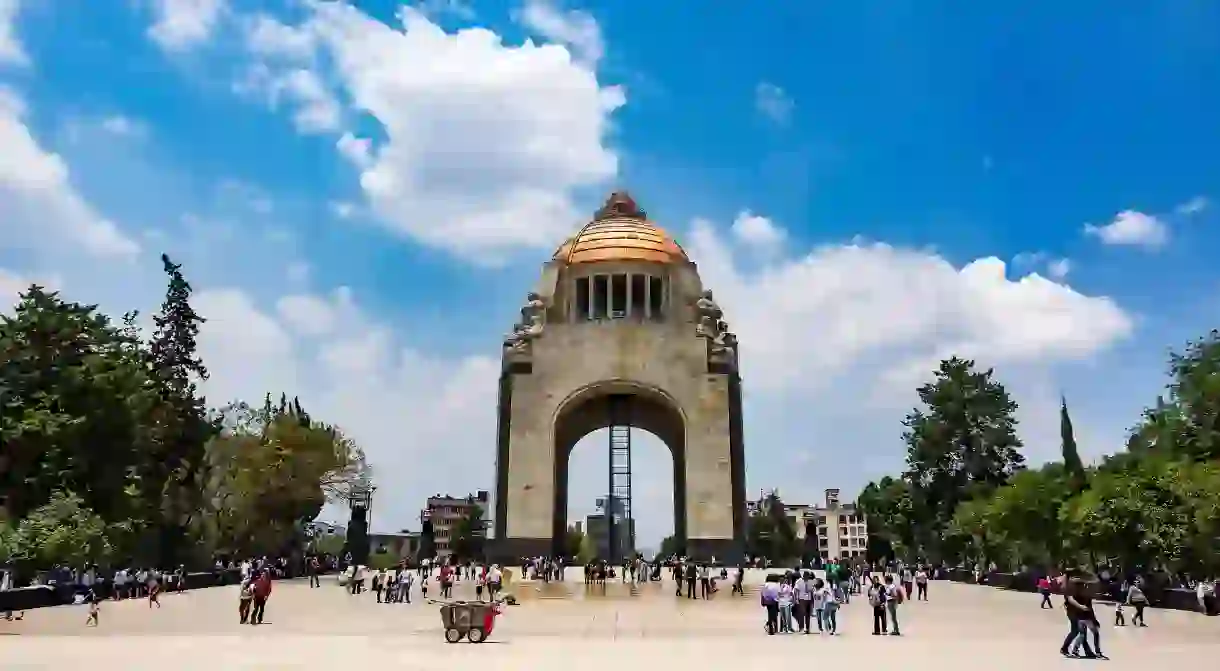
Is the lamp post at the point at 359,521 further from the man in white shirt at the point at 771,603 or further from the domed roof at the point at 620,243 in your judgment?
the man in white shirt at the point at 771,603

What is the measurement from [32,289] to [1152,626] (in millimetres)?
29976

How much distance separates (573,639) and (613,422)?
2805 cm

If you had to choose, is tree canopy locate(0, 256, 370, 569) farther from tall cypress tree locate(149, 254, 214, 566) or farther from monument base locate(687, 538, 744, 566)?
monument base locate(687, 538, 744, 566)

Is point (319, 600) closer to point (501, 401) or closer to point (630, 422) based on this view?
point (501, 401)

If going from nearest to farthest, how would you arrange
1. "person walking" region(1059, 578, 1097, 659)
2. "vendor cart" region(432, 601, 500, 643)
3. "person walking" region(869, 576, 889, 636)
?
"person walking" region(1059, 578, 1097, 659), "vendor cart" region(432, 601, 500, 643), "person walking" region(869, 576, 889, 636)

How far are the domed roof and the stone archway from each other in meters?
6.23

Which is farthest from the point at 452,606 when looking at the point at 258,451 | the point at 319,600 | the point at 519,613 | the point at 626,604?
the point at 258,451

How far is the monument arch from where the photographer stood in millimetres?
38375

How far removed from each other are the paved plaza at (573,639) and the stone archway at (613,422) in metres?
14.8

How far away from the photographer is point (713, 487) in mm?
38531

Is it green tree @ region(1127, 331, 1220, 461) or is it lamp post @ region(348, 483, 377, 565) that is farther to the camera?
lamp post @ region(348, 483, 377, 565)

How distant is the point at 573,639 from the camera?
1532cm

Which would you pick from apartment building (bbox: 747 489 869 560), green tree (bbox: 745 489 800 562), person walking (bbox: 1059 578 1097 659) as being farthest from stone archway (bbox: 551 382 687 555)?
apartment building (bbox: 747 489 869 560)

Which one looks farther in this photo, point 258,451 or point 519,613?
point 258,451
